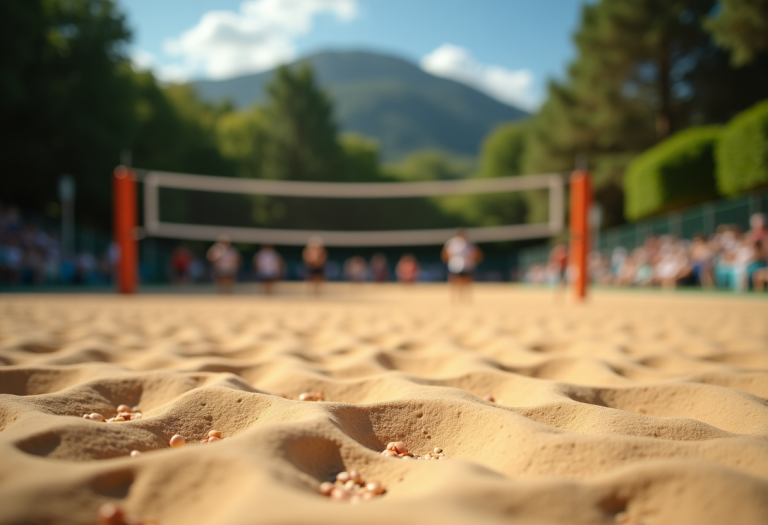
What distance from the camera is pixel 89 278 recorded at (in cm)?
1498

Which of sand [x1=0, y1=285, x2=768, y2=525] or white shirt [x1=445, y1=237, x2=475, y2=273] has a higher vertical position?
white shirt [x1=445, y1=237, x2=475, y2=273]

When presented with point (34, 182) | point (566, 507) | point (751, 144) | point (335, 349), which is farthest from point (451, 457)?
point (34, 182)

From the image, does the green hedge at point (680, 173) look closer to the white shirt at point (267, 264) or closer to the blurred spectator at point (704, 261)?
the blurred spectator at point (704, 261)

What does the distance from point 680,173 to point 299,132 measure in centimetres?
2506

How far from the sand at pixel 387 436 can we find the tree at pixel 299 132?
32.8m

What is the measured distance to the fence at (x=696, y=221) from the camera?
10.7m

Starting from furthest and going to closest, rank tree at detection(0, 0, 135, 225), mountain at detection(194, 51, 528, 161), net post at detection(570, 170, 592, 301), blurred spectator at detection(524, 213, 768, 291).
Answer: mountain at detection(194, 51, 528, 161) → tree at detection(0, 0, 135, 225) → blurred spectator at detection(524, 213, 768, 291) → net post at detection(570, 170, 592, 301)

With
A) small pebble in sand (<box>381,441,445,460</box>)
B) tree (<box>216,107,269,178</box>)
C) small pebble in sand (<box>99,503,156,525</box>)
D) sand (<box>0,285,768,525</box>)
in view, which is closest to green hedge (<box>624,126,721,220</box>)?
sand (<box>0,285,768,525</box>)

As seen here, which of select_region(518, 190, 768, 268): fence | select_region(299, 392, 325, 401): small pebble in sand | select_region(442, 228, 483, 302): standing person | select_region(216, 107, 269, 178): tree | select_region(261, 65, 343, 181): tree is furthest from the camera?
select_region(216, 107, 269, 178): tree

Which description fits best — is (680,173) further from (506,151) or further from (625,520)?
(506,151)

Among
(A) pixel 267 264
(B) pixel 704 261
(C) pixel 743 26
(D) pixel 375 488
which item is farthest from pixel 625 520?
(C) pixel 743 26

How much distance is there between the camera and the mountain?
129 m

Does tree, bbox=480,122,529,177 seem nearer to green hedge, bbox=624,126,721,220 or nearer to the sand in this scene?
green hedge, bbox=624,126,721,220

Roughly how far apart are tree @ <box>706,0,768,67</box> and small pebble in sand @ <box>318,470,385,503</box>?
1558 cm
